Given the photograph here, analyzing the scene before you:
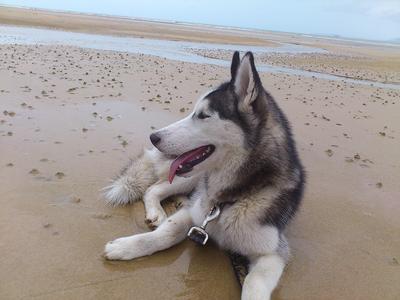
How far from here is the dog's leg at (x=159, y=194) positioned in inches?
134

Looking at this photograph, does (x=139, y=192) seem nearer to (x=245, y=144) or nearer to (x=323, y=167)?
(x=245, y=144)

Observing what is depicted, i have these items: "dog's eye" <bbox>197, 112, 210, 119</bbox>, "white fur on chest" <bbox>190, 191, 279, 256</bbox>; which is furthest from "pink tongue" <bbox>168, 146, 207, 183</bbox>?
"white fur on chest" <bbox>190, 191, 279, 256</bbox>

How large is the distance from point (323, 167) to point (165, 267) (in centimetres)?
299

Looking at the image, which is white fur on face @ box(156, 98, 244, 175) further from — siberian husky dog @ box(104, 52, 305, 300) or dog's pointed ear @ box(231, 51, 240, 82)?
dog's pointed ear @ box(231, 51, 240, 82)

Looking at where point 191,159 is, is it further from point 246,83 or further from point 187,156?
point 246,83

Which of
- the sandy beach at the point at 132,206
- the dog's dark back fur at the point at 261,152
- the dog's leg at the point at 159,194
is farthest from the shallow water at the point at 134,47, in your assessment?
the dog's dark back fur at the point at 261,152

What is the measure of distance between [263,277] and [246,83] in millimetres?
1314

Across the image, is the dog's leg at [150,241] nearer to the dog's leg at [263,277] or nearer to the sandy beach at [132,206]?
the sandy beach at [132,206]

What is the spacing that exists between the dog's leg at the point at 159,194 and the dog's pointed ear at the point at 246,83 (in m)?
1.14

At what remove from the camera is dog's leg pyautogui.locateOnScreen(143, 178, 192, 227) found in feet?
11.2

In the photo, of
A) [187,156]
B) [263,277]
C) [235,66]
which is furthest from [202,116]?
[263,277]

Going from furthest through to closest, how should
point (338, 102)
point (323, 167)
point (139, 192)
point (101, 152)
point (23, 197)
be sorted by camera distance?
point (338, 102)
point (323, 167)
point (101, 152)
point (139, 192)
point (23, 197)

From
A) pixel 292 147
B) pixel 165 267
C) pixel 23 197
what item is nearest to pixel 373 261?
pixel 292 147

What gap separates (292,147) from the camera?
315 cm
